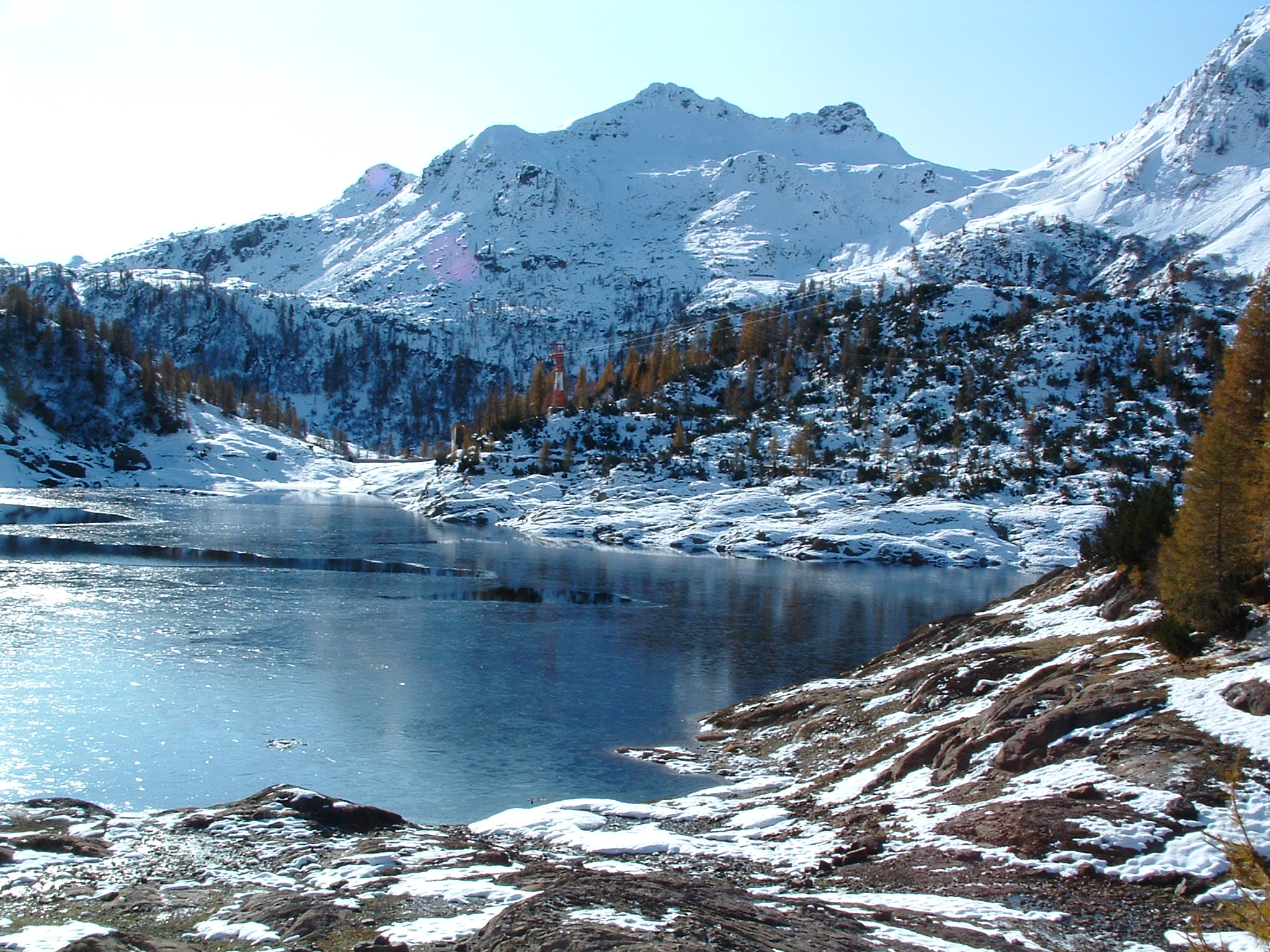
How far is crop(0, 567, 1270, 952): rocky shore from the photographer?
12.8 m

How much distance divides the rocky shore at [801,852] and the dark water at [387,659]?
16.4 ft

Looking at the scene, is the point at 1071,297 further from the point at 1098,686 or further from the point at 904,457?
the point at 1098,686

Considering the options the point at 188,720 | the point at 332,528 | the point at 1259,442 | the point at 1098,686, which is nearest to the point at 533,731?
the point at 188,720

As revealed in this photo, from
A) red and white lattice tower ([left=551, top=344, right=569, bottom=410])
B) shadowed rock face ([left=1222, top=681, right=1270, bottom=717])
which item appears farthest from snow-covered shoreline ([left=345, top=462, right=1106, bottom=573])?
shadowed rock face ([left=1222, top=681, right=1270, bottom=717])

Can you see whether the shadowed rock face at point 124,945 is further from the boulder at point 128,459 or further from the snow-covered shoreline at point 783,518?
the boulder at point 128,459

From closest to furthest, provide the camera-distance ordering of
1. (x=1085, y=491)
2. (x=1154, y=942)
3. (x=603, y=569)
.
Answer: (x=1154, y=942) → (x=603, y=569) → (x=1085, y=491)

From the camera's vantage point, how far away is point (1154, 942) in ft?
40.0

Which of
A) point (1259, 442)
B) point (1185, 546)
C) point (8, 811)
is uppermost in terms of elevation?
point (1259, 442)

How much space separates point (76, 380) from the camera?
18475 centimetres

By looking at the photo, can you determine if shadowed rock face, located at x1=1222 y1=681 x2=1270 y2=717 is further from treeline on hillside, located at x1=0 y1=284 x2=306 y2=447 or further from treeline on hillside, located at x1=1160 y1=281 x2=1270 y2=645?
treeline on hillside, located at x1=0 y1=284 x2=306 y2=447

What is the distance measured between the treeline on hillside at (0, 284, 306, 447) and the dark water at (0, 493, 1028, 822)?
9728 centimetres

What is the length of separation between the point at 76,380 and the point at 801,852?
206147mm

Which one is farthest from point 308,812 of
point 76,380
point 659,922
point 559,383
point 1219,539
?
point 76,380

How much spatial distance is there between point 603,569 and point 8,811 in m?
66.8
